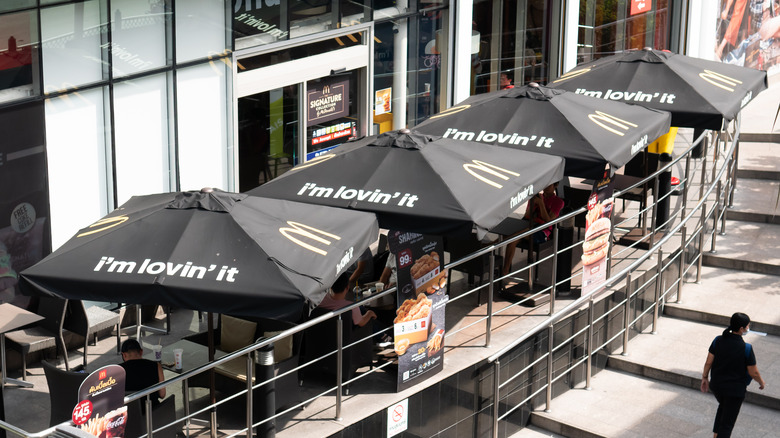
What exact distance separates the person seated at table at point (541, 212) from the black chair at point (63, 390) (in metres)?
5.11

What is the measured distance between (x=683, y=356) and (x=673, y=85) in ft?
11.5

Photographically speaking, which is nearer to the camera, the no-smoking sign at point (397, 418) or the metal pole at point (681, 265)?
the no-smoking sign at point (397, 418)

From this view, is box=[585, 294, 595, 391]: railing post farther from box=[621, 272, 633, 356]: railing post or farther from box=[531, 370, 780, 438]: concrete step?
box=[621, 272, 633, 356]: railing post

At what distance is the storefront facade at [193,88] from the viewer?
9.34m

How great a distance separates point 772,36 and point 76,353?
848 inches

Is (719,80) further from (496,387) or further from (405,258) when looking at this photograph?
A: (405,258)

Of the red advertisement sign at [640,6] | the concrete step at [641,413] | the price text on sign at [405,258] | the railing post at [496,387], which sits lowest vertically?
the concrete step at [641,413]

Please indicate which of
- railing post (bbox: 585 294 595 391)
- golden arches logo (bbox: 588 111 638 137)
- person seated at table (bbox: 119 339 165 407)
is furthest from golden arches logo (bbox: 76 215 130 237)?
golden arches logo (bbox: 588 111 638 137)

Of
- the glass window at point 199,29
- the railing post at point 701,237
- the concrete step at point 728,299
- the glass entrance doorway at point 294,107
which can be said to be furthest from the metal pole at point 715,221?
the glass window at point 199,29

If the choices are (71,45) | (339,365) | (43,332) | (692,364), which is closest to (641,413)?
(692,364)

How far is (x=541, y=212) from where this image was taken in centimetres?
1062

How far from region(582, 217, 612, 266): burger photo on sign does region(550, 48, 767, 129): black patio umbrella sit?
7.03ft

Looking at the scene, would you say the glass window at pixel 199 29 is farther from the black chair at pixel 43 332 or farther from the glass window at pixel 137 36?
the black chair at pixel 43 332

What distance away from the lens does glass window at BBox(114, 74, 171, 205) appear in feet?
33.7
